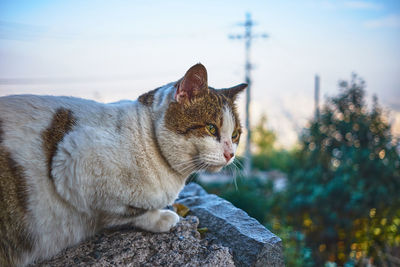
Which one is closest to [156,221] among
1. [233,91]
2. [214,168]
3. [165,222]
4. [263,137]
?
[165,222]

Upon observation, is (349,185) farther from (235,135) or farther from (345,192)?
(235,135)

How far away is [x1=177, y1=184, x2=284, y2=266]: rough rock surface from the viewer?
5.50 ft

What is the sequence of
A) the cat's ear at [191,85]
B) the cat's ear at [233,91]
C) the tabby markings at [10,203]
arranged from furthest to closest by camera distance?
the cat's ear at [233,91]
the cat's ear at [191,85]
the tabby markings at [10,203]

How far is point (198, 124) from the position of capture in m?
1.57

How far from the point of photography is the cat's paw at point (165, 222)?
1737mm

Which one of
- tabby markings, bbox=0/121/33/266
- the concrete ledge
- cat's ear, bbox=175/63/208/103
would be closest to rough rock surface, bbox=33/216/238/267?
the concrete ledge

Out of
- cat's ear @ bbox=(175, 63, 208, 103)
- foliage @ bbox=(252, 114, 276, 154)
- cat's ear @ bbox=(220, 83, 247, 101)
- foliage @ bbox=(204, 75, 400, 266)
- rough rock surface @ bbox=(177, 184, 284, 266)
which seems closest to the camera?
cat's ear @ bbox=(175, 63, 208, 103)

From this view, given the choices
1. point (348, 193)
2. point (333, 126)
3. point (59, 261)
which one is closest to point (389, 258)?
point (348, 193)

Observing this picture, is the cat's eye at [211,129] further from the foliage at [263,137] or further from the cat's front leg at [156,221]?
the foliage at [263,137]

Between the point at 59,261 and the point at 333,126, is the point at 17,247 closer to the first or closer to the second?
the point at 59,261

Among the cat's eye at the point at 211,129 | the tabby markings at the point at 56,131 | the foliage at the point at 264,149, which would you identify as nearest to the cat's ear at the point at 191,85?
the cat's eye at the point at 211,129

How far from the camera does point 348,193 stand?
3803mm

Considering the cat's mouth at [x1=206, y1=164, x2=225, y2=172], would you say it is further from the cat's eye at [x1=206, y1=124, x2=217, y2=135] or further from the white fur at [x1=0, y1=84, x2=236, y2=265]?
the cat's eye at [x1=206, y1=124, x2=217, y2=135]

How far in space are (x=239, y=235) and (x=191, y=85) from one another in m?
0.83
